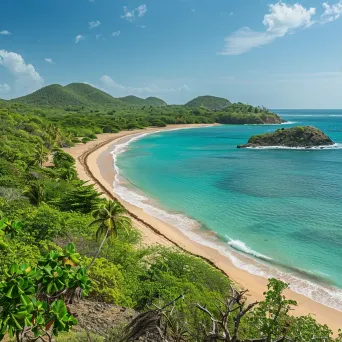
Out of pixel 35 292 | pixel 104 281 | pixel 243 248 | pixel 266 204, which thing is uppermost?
pixel 35 292

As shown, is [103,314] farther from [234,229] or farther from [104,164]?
[104,164]

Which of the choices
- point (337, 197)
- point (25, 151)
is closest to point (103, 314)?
point (337, 197)

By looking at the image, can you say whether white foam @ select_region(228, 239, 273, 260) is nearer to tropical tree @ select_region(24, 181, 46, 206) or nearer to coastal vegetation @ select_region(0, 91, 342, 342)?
coastal vegetation @ select_region(0, 91, 342, 342)

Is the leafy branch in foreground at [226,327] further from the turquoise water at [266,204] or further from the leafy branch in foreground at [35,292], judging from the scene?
the turquoise water at [266,204]

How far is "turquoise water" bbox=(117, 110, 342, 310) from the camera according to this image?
2456 cm

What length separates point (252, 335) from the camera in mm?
10766

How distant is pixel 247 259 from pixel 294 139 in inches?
3074

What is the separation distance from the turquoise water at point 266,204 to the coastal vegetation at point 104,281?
5871mm

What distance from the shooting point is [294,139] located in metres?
96.1

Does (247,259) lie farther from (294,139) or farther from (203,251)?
(294,139)

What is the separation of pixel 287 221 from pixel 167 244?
43.3ft

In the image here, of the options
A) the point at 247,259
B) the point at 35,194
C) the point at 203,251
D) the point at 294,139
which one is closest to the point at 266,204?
the point at 247,259

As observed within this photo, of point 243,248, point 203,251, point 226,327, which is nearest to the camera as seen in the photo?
point 226,327

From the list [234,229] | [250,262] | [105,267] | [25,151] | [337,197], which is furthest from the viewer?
[25,151]
